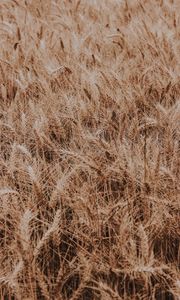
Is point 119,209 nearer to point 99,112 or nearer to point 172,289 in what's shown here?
point 172,289

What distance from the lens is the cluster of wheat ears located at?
3.67 ft

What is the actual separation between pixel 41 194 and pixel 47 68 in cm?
91

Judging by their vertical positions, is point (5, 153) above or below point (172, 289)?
above

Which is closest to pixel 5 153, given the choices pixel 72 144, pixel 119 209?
pixel 72 144

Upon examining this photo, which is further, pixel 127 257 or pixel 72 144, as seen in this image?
pixel 72 144

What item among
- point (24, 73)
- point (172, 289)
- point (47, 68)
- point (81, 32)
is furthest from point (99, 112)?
point (81, 32)

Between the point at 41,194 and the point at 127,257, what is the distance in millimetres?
328

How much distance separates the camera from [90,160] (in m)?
1.36

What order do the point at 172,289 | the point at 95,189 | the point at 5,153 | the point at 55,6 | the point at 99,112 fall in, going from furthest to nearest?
the point at 55,6 → the point at 99,112 → the point at 5,153 → the point at 95,189 → the point at 172,289

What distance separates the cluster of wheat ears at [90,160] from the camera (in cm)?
112

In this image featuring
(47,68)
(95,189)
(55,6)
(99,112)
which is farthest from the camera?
(55,6)

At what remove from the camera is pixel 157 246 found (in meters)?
1.27

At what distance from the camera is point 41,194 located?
1312 millimetres

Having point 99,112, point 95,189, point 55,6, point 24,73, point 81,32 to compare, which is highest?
point 55,6
